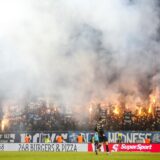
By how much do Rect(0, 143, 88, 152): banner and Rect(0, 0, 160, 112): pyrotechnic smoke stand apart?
189 inches

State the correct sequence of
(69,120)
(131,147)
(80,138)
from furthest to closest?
(69,120), (80,138), (131,147)

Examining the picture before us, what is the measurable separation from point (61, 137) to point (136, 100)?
15.6 meters

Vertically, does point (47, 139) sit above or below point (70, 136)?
below

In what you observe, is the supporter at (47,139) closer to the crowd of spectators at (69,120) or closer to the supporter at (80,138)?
the supporter at (80,138)

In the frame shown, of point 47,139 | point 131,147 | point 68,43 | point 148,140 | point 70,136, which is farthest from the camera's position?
point 70,136

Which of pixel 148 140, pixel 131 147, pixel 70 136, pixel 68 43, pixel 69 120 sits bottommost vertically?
pixel 131 147

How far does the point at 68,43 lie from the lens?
34.2 metres

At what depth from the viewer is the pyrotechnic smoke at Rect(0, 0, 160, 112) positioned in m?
28.5

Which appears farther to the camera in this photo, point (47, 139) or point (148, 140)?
point (47, 139)

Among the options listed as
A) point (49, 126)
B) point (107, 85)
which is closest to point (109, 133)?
point (49, 126)

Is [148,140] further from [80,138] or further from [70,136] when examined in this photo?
[70,136]

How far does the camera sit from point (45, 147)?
1784 inches

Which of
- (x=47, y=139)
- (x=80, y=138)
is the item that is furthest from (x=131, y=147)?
(x=47, y=139)

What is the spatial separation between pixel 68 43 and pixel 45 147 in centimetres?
1440
